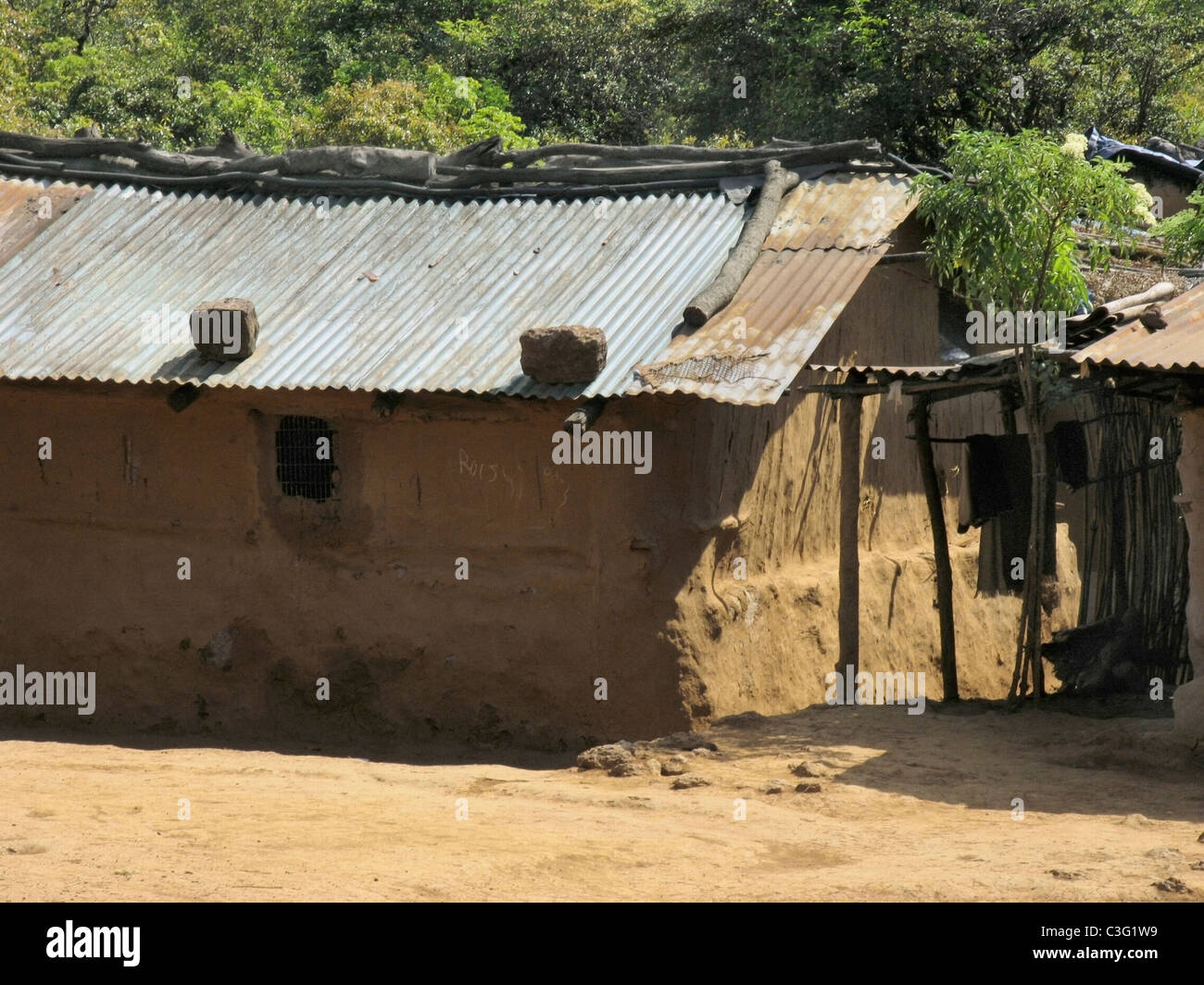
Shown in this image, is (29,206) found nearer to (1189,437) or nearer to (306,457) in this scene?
(306,457)

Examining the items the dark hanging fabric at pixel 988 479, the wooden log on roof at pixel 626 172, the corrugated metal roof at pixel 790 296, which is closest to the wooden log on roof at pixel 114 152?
the wooden log on roof at pixel 626 172

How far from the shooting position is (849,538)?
9.83 meters

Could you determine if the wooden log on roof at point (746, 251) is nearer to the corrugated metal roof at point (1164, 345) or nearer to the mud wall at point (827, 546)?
the mud wall at point (827, 546)

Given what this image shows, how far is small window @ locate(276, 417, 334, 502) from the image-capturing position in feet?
32.9

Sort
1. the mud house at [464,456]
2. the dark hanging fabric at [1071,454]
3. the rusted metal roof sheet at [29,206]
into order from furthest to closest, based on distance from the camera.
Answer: the rusted metal roof sheet at [29,206]
the dark hanging fabric at [1071,454]
the mud house at [464,456]

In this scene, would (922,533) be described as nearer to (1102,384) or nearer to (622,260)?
(1102,384)

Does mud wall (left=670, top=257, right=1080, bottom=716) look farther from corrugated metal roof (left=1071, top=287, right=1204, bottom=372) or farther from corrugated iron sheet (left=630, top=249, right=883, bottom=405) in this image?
corrugated metal roof (left=1071, top=287, right=1204, bottom=372)

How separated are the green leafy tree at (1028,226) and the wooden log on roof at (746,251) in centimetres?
118

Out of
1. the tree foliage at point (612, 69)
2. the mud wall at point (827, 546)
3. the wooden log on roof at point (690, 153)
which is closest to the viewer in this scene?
the mud wall at point (827, 546)

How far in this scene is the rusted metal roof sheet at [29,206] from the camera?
11.6 meters

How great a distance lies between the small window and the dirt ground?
68.9 inches

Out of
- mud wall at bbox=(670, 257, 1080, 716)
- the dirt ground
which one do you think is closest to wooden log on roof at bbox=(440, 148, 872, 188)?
mud wall at bbox=(670, 257, 1080, 716)

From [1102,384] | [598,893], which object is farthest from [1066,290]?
[598,893]

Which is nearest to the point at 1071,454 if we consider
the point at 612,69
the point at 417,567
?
the point at 417,567
